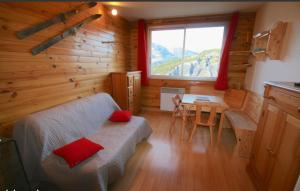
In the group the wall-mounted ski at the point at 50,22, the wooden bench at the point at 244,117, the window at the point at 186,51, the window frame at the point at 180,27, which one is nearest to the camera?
the wall-mounted ski at the point at 50,22

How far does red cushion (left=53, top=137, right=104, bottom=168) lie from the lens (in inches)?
59.6

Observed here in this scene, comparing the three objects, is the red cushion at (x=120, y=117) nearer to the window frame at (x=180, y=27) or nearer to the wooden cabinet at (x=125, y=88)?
the wooden cabinet at (x=125, y=88)

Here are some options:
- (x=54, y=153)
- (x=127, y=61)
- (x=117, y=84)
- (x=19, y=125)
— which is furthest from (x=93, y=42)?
(x=54, y=153)

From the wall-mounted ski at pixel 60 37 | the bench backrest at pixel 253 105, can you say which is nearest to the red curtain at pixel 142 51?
the wall-mounted ski at pixel 60 37

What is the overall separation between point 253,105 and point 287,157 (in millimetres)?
1735

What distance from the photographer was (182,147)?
261 cm

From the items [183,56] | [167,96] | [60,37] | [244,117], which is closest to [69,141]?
[60,37]

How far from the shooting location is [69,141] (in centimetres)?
185

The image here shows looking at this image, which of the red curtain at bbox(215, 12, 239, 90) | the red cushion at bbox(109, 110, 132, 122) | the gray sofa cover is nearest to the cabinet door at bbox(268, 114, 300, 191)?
the gray sofa cover

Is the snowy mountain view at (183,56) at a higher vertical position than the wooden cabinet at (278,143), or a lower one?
higher

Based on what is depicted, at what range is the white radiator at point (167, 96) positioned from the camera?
4.08m

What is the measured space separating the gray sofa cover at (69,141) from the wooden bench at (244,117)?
158 cm

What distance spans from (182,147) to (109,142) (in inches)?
49.7

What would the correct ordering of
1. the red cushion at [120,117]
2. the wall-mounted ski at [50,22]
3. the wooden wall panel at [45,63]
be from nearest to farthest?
the wooden wall panel at [45,63] → the wall-mounted ski at [50,22] → the red cushion at [120,117]
